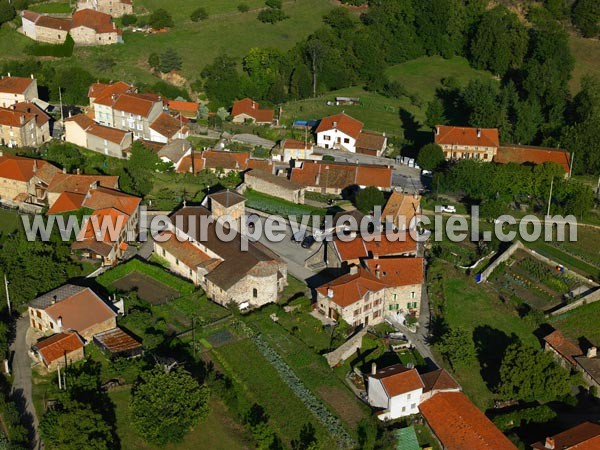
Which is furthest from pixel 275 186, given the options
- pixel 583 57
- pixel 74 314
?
pixel 583 57

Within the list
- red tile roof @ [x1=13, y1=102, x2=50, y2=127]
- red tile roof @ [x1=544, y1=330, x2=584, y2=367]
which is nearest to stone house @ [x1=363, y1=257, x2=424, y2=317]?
red tile roof @ [x1=544, y1=330, x2=584, y2=367]

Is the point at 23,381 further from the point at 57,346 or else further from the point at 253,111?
the point at 253,111

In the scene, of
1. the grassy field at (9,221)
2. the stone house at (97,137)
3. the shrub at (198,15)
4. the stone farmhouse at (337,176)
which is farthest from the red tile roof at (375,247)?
the shrub at (198,15)

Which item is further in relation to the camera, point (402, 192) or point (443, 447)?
point (402, 192)

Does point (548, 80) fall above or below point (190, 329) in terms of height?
above

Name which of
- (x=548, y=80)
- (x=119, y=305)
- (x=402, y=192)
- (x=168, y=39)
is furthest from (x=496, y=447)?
(x=168, y=39)

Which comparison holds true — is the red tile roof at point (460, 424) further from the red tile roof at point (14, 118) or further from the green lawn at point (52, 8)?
the green lawn at point (52, 8)

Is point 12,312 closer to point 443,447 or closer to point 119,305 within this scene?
point 119,305

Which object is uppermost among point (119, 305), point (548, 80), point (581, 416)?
point (548, 80)
